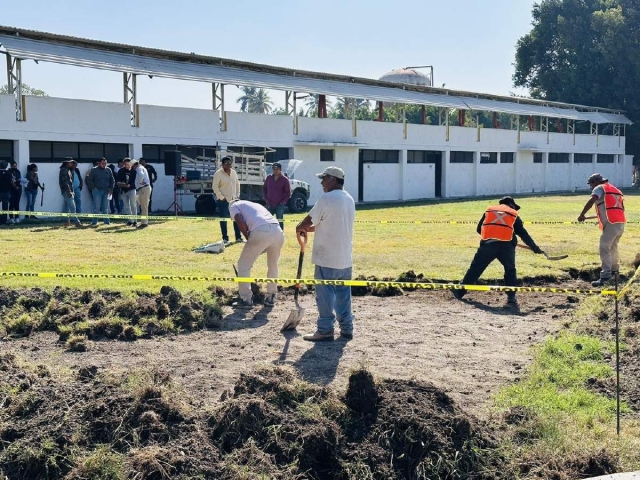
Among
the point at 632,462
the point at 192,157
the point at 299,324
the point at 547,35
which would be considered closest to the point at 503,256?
the point at 299,324

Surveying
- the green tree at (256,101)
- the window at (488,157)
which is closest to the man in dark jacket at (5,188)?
the window at (488,157)

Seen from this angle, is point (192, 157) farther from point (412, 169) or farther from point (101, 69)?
point (412, 169)

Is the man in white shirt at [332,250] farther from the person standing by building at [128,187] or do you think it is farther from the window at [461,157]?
the window at [461,157]

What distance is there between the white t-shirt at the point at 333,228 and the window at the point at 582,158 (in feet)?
165

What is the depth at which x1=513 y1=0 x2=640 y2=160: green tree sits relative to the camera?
59.3 m

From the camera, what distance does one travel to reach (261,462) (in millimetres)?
4867

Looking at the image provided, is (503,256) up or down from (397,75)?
down

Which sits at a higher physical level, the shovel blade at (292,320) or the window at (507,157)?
the window at (507,157)

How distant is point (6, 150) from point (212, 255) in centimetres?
1218

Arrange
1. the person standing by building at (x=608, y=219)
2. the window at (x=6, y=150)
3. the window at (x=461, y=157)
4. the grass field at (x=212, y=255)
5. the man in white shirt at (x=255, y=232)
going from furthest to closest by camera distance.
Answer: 1. the window at (x=461, y=157)
2. the window at (x=6, y=150)
3. the grass field at (x=212, y=255)
4. the person standing by building at (x=608, y=219)
5. the man in white shirt at (x=255, y=232)

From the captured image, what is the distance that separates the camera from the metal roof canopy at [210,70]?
81.5 ft

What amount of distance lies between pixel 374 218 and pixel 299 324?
57.0 feet

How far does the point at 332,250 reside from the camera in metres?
8.45

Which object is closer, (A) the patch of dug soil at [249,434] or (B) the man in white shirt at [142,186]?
(A) the patch of dug soil at [249,434]
